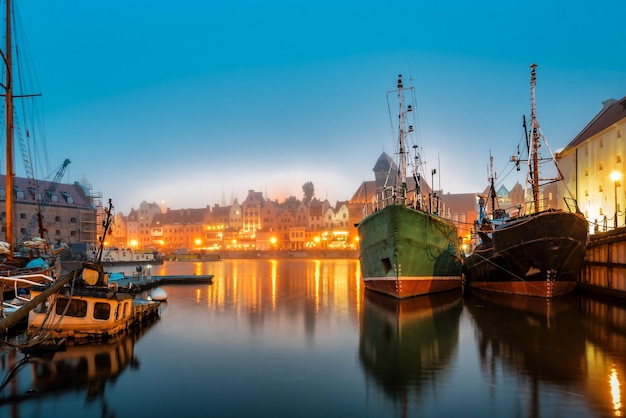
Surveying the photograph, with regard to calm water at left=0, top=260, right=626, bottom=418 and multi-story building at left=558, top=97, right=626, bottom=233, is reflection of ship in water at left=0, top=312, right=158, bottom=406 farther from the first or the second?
multi-story building at left=558, top=97, right=626, bottom=233

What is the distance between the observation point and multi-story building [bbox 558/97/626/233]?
154 ft

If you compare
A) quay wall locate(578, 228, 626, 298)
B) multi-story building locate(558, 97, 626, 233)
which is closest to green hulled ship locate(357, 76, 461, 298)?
quay wall locate(578, 228, 626, 298)

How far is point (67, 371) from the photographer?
Answer: 52.1 feet

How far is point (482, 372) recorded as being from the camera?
53.0ft

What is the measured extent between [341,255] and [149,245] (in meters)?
90.7

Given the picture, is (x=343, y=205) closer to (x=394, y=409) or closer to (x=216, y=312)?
(x=216, y=312)

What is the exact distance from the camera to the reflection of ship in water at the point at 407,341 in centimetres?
1548

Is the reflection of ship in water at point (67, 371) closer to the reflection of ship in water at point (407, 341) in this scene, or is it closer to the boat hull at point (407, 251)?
the reflection of ship in water at point (407, 341)

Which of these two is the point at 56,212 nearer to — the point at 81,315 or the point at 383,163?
the point at 81,315

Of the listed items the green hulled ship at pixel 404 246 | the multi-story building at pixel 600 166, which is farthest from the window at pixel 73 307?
the multi-story building at pixel 600 166

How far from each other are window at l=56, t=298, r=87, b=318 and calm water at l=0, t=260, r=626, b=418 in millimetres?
1762

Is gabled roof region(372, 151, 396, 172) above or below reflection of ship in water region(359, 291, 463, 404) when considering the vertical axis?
above

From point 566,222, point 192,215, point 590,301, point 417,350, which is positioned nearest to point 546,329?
point 417,350

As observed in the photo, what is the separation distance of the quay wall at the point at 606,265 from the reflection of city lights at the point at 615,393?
66.4ft
